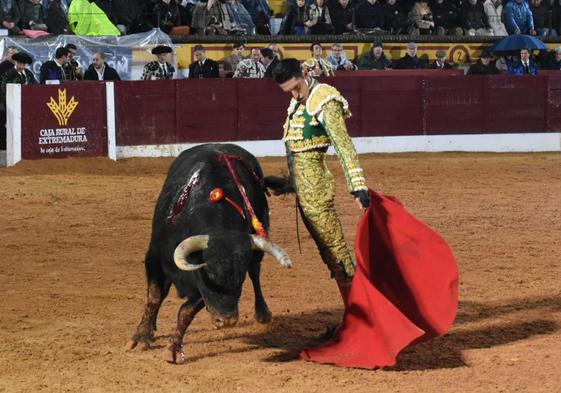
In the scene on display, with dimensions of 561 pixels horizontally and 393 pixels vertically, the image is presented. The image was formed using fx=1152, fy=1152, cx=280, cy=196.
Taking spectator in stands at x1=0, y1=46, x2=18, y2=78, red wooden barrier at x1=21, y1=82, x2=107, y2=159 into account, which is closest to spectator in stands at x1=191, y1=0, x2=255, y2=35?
red wooden barrier at x1=21, y1=82, x2=107, y2=159

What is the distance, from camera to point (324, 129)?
5.92m

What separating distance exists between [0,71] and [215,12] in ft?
13.0

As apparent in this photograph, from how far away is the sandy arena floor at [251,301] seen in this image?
5523 millimetres

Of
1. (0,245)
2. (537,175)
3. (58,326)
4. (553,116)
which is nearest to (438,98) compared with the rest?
(553,116)

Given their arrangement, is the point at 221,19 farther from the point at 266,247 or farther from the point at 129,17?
the point at 266,247

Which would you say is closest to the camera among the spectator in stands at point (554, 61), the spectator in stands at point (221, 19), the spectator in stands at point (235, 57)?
the spectator in stands at point (235, 57)

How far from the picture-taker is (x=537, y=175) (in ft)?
46.5

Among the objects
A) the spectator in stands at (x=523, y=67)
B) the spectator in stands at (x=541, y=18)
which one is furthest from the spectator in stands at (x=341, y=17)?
the spectator in stands at (x=541, y=18)

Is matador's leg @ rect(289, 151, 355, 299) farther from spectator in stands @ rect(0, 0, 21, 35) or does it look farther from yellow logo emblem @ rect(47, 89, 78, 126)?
spectator in stands @ rect(0, 0, 21, 35)

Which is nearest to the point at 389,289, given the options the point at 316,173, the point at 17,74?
the point at 316,173

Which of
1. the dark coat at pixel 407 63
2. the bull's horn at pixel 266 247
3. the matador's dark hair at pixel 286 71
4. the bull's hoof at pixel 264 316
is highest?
the matador's dark hair at pixel 286 71

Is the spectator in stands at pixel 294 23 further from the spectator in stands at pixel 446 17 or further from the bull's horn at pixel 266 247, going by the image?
the bull's horn at pixel 266 247

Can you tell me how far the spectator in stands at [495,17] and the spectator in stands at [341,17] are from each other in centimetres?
271

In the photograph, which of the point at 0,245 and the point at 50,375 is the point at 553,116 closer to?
the point at 0,245
